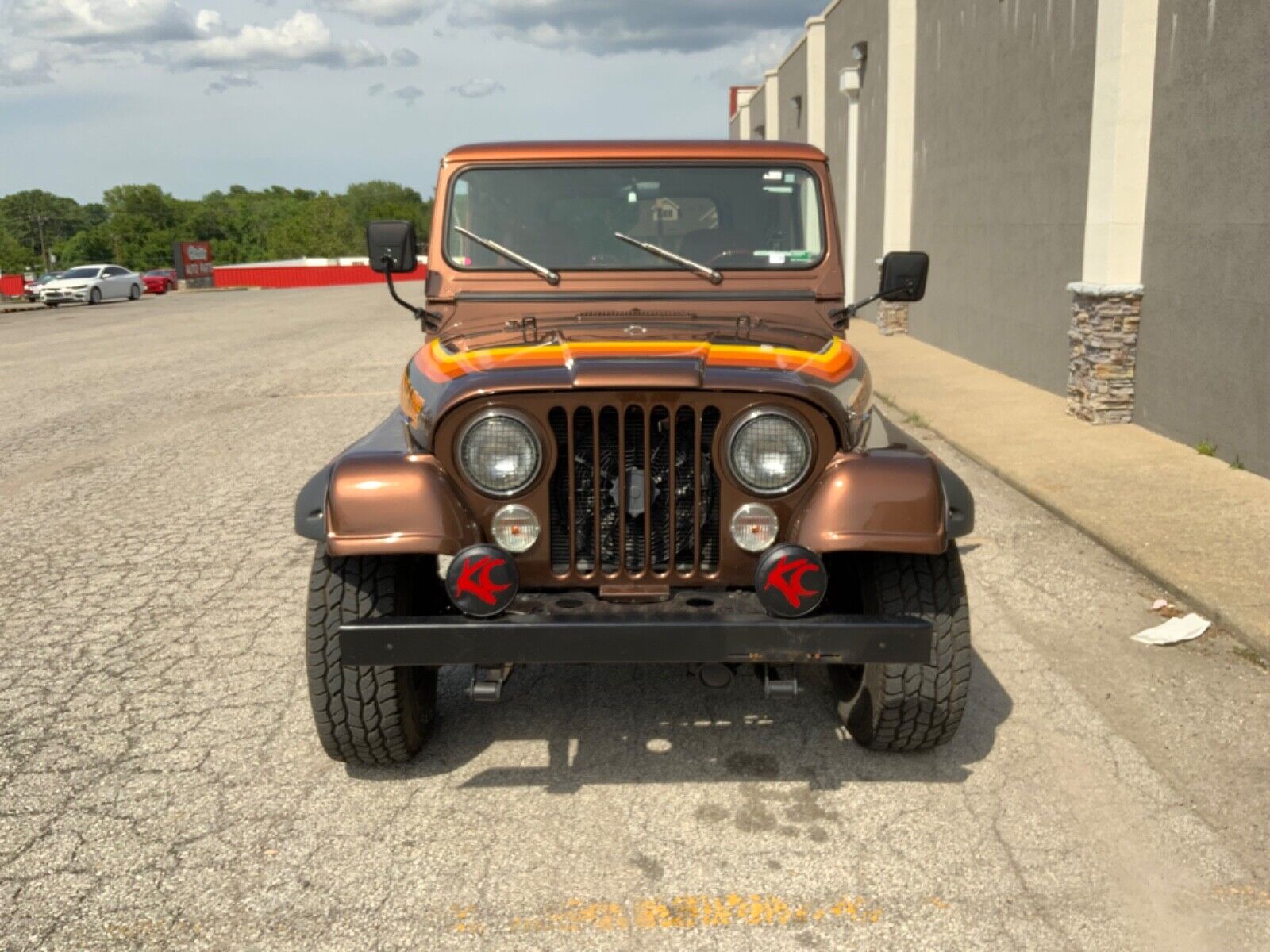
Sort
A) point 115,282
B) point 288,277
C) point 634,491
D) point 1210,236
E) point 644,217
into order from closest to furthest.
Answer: point 634,491 → point 644,217 → point 1210,236 → point 115,282 → point 288,277

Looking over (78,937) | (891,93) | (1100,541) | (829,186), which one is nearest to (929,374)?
(891,93)

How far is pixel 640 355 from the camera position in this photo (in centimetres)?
330

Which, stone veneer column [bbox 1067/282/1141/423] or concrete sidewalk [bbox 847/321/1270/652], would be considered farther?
stone veneer column [bbox 1067/282/1141/423]

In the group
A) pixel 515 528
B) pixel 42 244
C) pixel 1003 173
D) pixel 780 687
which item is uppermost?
pixel 1003 173

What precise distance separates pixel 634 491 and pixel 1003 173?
32.8 ft

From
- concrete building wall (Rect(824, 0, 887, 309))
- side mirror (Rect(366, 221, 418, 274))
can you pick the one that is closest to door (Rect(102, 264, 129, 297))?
concrete building wall (Rect(824, 0, 887, 309))

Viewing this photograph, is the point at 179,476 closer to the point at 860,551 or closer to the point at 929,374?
the point at 860,551

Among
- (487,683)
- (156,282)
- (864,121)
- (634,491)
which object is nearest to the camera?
(634,491)

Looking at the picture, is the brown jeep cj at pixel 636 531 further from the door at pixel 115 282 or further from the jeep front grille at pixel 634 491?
the door at pixel 115 282

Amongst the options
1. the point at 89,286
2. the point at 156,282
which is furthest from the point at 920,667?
the point at 156,282

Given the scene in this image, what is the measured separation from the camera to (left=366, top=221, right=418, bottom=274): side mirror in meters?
4.62

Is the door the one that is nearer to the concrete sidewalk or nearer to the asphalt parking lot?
the concrete sidewalk

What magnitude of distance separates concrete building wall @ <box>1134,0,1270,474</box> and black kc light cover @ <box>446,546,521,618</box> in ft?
18.5

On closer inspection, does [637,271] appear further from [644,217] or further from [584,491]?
[584,491]
